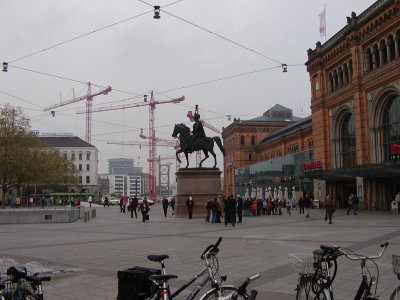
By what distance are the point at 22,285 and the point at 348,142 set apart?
164 ft

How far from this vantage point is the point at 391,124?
43812 mm

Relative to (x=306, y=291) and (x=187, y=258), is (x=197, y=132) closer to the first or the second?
(x=187, y=258)

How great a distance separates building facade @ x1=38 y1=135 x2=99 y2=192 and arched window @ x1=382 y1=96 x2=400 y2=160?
386ft

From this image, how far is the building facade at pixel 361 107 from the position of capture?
4234 cm

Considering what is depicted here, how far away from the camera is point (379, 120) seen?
45219mm

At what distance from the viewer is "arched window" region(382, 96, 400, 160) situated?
42.8 m

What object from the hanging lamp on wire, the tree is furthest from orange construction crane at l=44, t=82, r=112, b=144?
the hanging lamp on wire

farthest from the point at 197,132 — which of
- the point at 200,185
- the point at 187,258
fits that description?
the point at 187,258

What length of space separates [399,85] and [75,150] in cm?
12356

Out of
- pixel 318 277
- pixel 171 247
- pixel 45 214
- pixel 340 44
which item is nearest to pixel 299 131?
pixel 340 44

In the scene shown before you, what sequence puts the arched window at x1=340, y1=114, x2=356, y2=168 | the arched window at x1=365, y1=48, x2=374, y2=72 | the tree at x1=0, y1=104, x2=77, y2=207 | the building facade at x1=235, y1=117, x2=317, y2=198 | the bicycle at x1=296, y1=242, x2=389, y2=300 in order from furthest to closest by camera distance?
the building facade at x1=235, y1=117, x2=317, y2=198 < the tree at x1=0, y1=104, x2=77, y2=207 < the arched window at x1=340, y1=114, x2=356, y2=168 < the arched window at x1=365, y1=48, x2=374, y2=72 < the bicycle at x1=296, y1=242, x2=389, y2=300

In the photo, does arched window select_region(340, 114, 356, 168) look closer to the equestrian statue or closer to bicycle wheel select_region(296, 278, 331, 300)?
the equestrian statue

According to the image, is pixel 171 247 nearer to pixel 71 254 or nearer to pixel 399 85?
pixel 71 254

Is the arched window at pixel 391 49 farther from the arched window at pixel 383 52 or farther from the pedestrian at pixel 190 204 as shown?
the pedestrian at pixel 190 204
